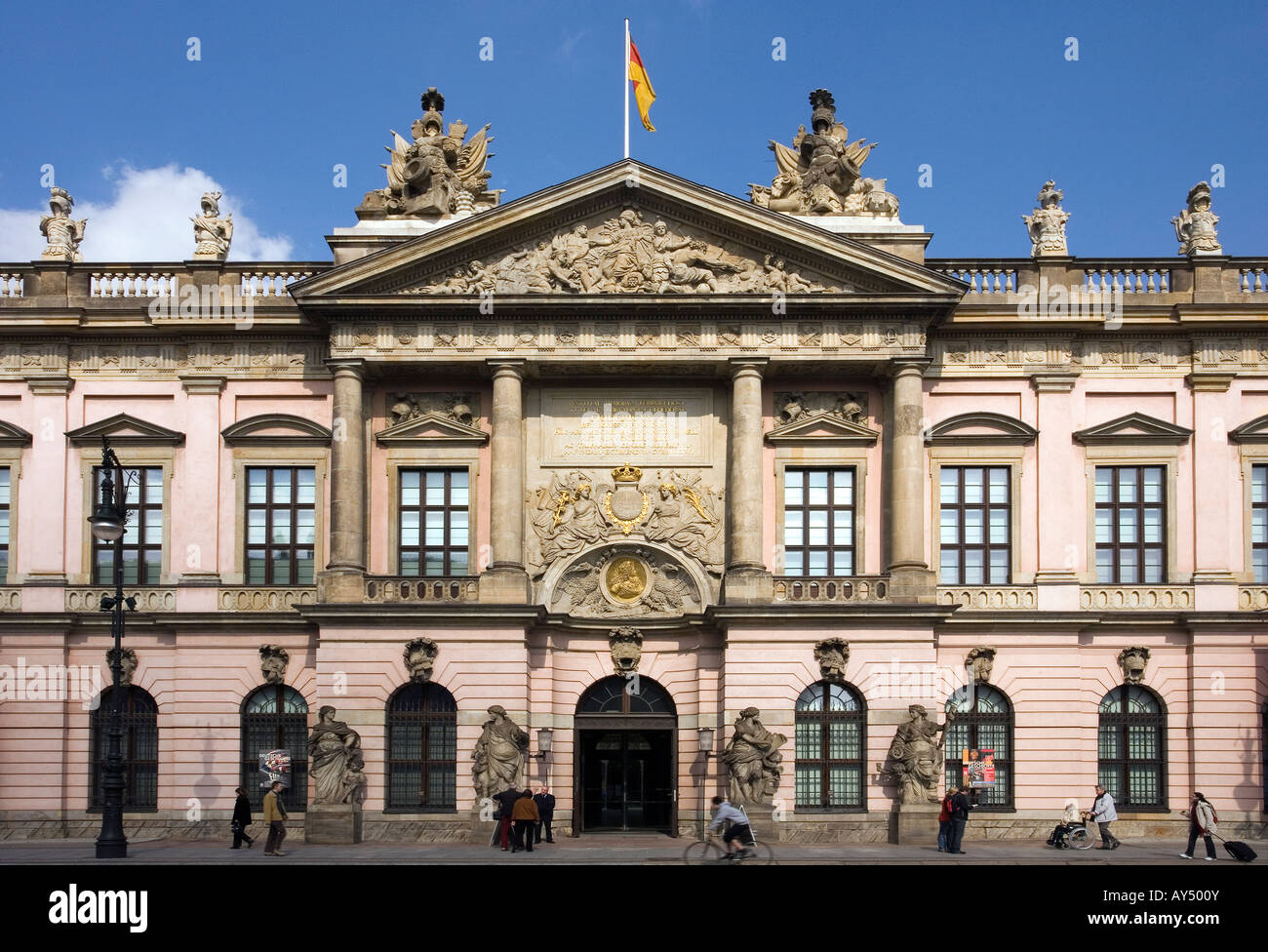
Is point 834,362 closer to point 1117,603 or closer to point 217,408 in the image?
point 1117,603

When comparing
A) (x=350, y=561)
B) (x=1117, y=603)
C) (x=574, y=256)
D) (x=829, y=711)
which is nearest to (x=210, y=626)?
(x=350, y=561)

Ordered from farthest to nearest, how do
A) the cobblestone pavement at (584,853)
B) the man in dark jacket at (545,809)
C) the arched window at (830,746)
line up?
the arched window at (830,746) < the man in dark jacket at (545,809) < the cobblestone pavement at (584,853)

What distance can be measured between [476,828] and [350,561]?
759 cm

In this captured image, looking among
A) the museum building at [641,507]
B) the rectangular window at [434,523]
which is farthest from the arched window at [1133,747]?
the rectangular window at [434,523]

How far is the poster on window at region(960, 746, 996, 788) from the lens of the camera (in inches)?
1438

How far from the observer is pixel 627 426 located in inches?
1531

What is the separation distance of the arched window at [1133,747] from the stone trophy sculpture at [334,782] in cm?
1947

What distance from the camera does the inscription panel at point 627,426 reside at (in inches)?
1524

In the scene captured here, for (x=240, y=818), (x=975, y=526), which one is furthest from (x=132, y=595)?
(x=975, y=526)

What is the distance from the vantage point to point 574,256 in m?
37.8

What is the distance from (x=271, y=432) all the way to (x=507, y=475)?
6.92 metres

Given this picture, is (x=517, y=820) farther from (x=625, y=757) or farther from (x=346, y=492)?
(x=346, y=492)

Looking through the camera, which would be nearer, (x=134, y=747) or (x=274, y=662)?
(x=274, y=662)

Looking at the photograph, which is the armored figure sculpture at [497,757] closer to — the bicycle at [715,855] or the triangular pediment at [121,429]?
the bicycle at [715,855]
